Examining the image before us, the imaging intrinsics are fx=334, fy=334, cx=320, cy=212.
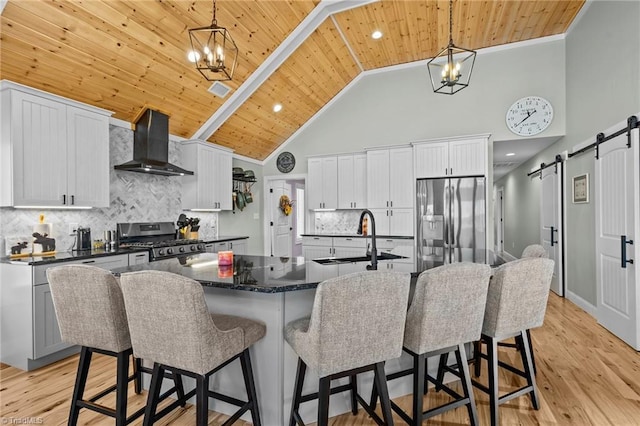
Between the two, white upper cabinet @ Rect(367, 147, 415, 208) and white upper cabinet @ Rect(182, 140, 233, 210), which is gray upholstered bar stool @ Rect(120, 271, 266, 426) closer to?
white upper cabinet @ Rect(182, 140, 233, 210)

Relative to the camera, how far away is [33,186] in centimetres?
314

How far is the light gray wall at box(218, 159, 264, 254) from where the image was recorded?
6.24m

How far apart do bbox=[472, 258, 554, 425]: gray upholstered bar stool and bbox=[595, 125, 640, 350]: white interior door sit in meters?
1.92

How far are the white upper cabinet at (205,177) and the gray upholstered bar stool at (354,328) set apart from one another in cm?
412

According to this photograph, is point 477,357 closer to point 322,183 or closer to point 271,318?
point 271,318

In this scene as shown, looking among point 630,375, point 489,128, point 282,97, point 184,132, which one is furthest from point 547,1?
point 184,132

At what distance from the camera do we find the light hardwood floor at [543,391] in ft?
6.93

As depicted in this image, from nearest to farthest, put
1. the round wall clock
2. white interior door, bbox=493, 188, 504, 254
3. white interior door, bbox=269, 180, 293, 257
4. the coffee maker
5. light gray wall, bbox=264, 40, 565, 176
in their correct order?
the coffee maker
light gray wall, bbox=264, 40, 565, 176
the round wall clock
white interior door, bbox=269, 180, 293, 257
white interior door, bbox=493, 188, 504, 254

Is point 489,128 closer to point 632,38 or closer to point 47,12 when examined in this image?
point 632,38

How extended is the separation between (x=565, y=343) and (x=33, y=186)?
5344 millimetres

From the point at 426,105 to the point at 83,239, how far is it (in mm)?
5411

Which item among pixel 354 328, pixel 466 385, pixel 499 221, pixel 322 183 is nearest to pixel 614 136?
pixel 466 385

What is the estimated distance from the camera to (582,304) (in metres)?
4.43

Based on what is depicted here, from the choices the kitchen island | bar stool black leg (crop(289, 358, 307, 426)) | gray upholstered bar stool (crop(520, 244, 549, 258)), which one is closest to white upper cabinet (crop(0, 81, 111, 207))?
the kitchen island
